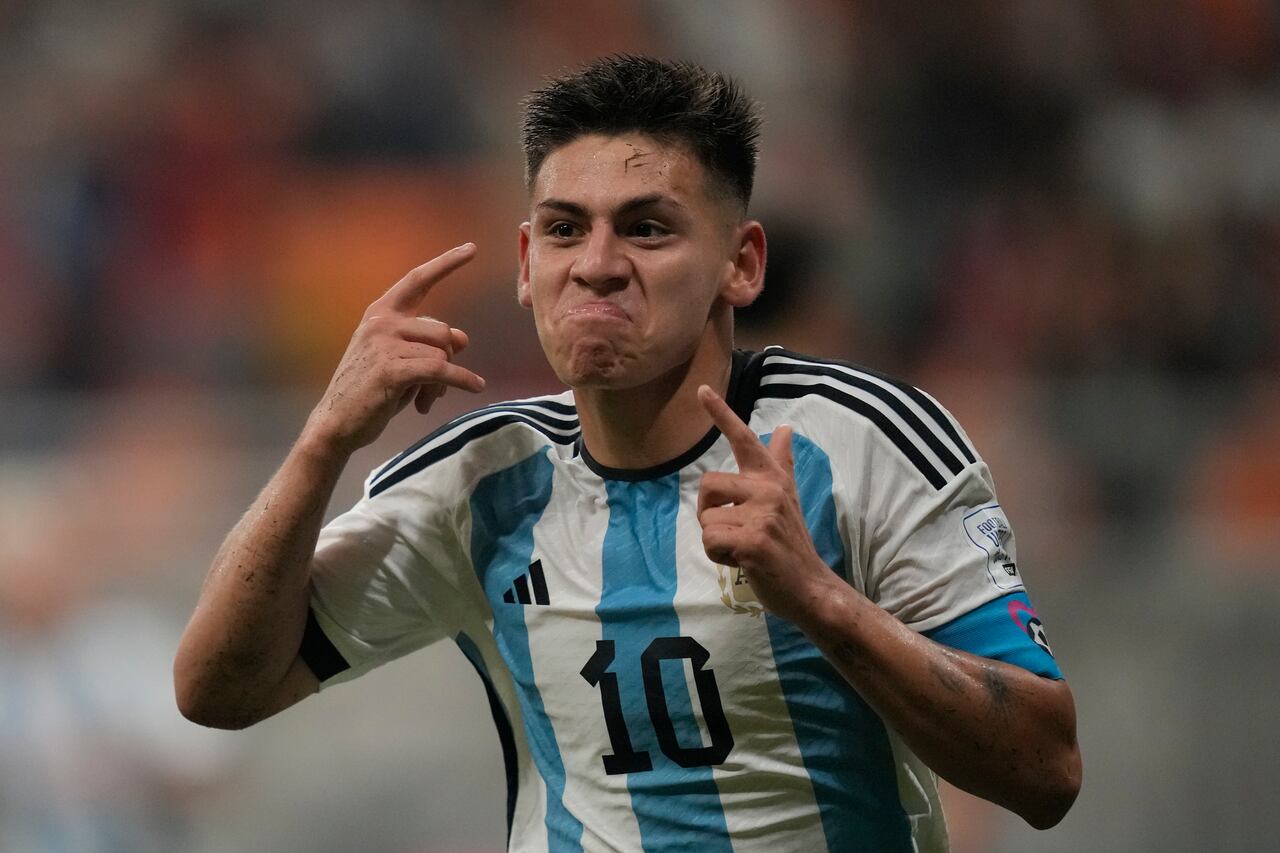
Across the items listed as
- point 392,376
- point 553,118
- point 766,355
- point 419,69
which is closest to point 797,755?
point 766,355

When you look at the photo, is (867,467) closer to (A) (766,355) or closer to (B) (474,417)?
(A) (766,355)

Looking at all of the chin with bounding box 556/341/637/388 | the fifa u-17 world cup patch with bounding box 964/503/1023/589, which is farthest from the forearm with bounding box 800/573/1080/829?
the chin with bounding box 556/341/637/388

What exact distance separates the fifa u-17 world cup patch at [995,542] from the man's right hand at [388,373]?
786 millimetres

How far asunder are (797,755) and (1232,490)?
2.90m

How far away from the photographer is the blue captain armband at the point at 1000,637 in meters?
2.38

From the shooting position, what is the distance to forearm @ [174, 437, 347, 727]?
8.55ft

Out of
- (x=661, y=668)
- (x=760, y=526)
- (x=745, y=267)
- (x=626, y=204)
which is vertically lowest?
(x=661, y=668)

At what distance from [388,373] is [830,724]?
2.87ft

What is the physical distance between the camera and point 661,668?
101 inches

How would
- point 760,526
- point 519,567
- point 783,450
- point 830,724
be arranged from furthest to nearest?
1. point 519,567
2. point 830,724
3. point 783,450
4. point 760,526

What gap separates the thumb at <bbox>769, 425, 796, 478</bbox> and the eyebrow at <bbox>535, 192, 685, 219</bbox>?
49 cm

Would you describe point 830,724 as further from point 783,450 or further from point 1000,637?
point 783,450

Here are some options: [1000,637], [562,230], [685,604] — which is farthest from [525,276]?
[1000,637]

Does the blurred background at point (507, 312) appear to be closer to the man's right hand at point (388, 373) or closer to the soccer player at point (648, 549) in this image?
the soccer player at point (648, 549)
